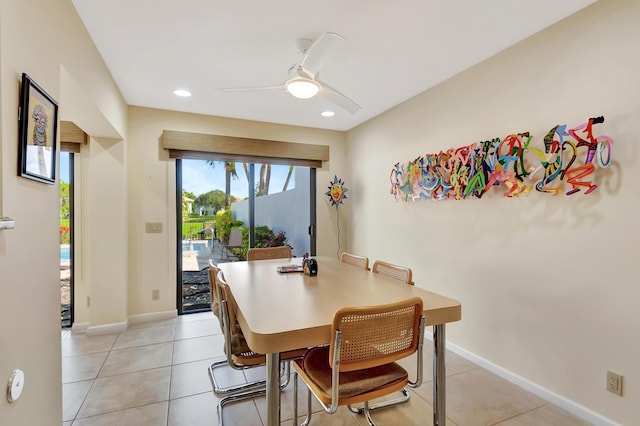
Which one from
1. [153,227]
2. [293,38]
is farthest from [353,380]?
[153,227]

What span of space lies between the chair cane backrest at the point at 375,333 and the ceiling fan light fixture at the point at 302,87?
1511mm

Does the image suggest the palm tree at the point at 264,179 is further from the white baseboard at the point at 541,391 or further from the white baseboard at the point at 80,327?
the white baseboard at the point at 541,391

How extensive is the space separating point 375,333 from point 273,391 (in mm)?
489

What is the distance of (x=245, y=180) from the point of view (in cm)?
413

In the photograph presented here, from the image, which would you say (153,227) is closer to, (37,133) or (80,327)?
(80,327)

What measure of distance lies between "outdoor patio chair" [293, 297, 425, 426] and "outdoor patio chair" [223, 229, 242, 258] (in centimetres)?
286

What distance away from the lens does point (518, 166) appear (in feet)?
7.25

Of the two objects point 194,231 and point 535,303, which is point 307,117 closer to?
point 194,231

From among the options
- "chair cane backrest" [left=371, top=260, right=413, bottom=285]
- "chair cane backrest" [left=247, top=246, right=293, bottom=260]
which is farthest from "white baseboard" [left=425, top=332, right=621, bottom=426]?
"chair cane backrest" [left=247, top=246, right=293, bottom=260]

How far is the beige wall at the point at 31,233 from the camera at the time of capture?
1.15m

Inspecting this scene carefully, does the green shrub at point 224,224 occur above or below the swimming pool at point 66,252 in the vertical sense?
above

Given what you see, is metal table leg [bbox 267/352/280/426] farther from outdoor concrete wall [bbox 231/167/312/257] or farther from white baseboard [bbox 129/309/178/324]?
outdoor concrete wall [bbox 231/167/312/257]

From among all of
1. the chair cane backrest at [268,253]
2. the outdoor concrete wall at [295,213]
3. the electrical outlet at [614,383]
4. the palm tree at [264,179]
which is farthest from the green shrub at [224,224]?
the electrical outlet at [614,383]

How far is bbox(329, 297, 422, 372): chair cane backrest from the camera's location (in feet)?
3.94
